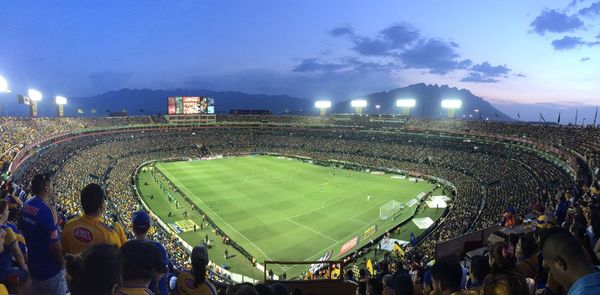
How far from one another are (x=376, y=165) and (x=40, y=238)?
214 ft

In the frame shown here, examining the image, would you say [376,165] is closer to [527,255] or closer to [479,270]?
[527,255]

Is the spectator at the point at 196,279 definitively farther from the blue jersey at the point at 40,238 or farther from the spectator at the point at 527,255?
the spectator at the point at 527,255

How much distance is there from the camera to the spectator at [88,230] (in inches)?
187

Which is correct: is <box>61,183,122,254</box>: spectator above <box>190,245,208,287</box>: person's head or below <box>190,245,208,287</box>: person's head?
above

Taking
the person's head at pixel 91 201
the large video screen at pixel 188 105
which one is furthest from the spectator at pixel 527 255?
the large video screen at pixel 188 105

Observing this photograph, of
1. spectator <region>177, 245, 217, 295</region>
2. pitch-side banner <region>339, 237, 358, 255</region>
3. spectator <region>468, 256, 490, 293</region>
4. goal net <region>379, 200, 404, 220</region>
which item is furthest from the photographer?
goal net <region>379, 200, 404, 220</region>

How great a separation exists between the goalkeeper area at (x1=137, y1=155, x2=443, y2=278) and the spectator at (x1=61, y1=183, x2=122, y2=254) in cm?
2246

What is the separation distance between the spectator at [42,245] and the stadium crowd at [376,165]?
0.08 feet

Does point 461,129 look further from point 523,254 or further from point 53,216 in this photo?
point 53,216

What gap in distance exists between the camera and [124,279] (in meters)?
3.37

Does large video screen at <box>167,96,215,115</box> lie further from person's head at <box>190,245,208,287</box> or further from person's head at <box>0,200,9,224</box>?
person's head at <box>190,245,208,287</box>

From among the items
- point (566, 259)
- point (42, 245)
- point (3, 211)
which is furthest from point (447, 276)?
point (3, 211)

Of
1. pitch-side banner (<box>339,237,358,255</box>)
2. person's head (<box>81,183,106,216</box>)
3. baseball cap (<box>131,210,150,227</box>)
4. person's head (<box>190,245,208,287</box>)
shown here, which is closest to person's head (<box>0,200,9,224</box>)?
person's head (<box>81,183,106,216</box>)

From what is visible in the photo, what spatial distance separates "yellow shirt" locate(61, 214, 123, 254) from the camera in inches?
187
